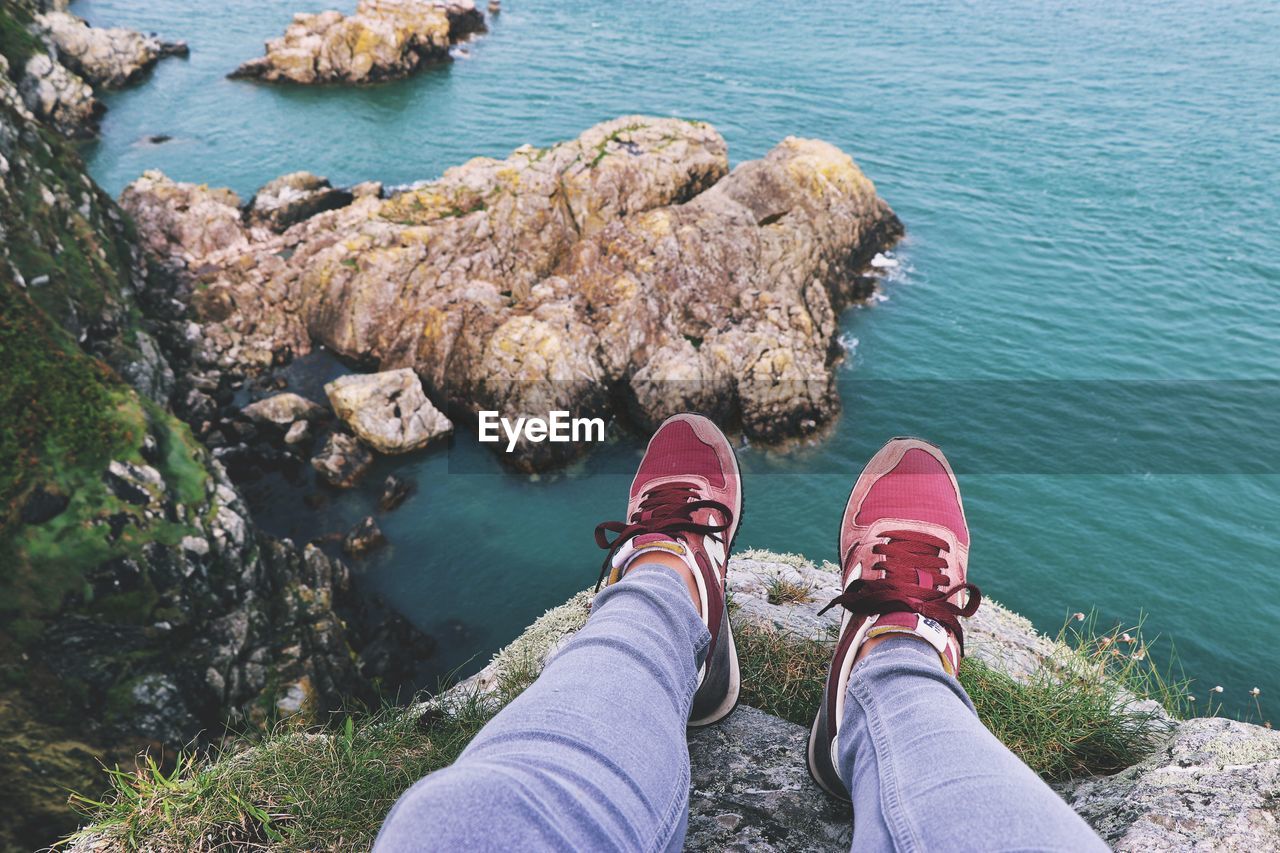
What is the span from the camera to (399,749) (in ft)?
10.7

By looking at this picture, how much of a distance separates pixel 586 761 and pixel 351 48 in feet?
204

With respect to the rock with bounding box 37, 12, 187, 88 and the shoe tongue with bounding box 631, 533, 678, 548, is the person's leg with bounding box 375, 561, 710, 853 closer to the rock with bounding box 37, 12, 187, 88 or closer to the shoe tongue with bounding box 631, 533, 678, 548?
the shoe tongue with bounding box 631, 533, 678, 548

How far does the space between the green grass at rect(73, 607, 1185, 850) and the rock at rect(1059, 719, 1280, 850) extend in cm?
23

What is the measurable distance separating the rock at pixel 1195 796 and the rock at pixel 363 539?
16.7 metres

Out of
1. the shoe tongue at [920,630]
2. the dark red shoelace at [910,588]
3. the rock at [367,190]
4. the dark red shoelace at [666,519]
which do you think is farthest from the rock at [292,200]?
the shoe tongue at [920,630]

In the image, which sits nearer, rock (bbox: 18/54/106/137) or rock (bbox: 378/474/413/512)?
rock (bbox: 378/474/413/512)

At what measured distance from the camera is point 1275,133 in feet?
111

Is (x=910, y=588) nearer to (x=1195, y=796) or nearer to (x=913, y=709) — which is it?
(x=913, y=709)

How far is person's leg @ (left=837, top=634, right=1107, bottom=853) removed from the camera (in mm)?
1787

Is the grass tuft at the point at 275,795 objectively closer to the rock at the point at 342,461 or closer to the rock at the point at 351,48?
the rock at the point at 342,461

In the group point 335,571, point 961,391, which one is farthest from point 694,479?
point 961,391

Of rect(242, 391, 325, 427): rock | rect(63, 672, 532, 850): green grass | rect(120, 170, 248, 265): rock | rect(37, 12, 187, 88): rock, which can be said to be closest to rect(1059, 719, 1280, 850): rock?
rect(63, 672, 532, 850): green grass

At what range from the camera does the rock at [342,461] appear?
18453mm

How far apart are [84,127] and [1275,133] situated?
68827mm
